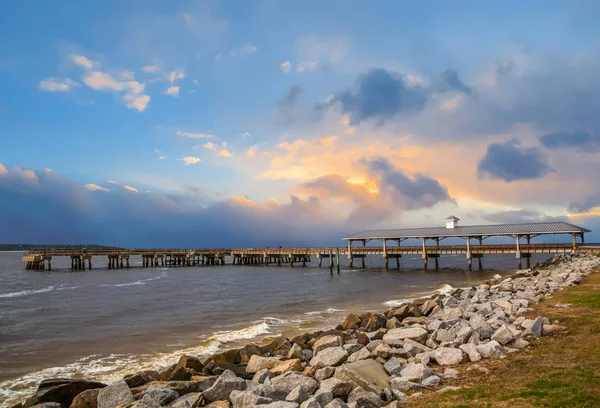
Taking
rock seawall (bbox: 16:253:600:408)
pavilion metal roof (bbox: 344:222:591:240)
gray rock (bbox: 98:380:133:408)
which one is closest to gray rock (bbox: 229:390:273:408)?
rock seawall (bbox: 16:253:600:408)

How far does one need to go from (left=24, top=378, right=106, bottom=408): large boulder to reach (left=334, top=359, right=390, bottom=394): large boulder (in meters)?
5.73

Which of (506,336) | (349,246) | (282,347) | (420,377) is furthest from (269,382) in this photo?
(349,246)

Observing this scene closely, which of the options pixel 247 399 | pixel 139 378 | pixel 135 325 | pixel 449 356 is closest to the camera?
pixel 247 399

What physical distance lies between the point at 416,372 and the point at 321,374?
6.31 ft

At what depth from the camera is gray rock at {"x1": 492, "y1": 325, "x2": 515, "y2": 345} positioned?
10.4 meters

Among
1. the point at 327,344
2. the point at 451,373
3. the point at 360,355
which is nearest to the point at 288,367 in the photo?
the point at 360,355

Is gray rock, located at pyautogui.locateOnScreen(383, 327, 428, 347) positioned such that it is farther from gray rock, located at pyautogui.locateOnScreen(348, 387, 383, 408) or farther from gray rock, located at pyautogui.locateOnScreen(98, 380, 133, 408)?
gray rock, located at pyautogui.locateOnScreen(98, 380, 133, 408)

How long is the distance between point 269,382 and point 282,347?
490cm

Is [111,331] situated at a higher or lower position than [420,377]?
lower

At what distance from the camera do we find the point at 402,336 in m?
12.1

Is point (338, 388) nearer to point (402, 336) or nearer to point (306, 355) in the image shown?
point (306, 355)

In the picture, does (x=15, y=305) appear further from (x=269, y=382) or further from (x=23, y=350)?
(x=269, y=382)

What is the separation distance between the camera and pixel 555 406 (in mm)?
6289

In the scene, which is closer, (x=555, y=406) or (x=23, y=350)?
(x=555, y=406)
